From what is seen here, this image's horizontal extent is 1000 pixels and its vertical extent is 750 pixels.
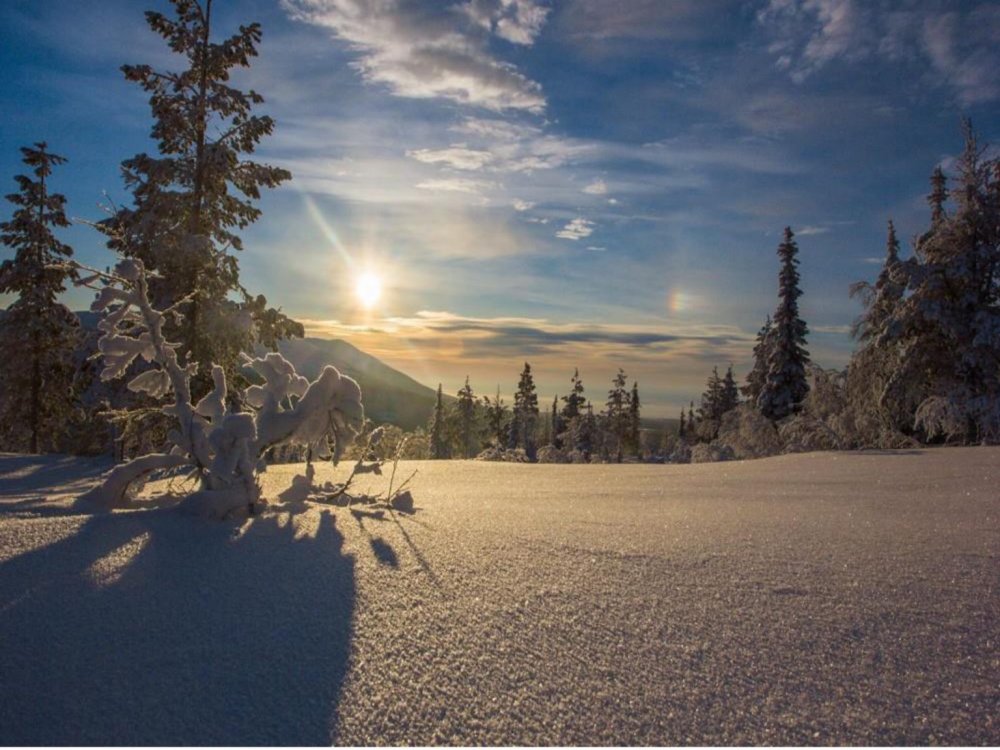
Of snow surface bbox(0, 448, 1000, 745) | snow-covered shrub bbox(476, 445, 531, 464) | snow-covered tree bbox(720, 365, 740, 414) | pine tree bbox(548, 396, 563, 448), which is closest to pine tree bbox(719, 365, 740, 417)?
snow-covered tree bbox(720, 365, 740, 414)

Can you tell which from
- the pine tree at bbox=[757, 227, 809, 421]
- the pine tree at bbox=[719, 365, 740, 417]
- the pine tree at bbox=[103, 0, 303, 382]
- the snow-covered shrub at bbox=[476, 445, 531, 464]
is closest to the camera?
the pine tree at bbox=[103, 0, 303, 382]

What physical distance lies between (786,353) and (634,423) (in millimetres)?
37747

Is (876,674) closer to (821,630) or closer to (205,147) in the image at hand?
(821,630)

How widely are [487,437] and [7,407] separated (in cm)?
4919

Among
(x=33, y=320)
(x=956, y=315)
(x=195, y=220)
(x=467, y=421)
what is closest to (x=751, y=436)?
(x=956, y=315)

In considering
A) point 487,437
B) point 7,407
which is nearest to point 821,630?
point 7,407

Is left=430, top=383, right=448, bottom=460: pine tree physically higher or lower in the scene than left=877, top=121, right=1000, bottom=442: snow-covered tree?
lower

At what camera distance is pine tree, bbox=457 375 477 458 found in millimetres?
64375

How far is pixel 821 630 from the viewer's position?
6.13 ft

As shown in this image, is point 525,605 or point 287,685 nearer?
point 287,685

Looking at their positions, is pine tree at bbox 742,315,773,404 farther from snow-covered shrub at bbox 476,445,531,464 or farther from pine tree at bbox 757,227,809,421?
snow-covered shrub at bbox 476,445,531,464

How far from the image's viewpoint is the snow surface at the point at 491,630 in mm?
1397

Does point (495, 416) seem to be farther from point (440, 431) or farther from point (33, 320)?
point (33, 320)

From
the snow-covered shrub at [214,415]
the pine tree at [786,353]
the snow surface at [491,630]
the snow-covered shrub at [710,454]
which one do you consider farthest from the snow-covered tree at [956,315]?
the pine tree at [786,353]
